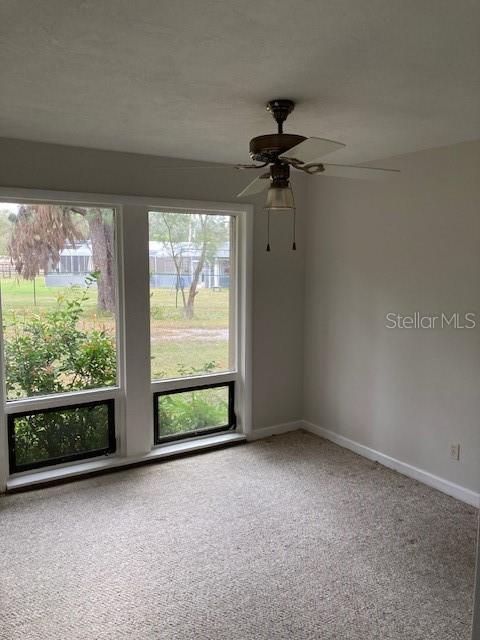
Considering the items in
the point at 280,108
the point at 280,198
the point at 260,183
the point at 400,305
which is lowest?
the point at 400,305

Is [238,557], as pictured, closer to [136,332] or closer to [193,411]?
[193,411]

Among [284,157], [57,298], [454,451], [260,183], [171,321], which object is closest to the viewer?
[284,157]

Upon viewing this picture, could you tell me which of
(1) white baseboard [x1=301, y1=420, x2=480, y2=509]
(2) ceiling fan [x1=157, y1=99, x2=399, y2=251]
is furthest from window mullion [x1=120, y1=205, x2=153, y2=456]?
(1) white baseboard [x1=301, y1=420, x2=480, y2=509]

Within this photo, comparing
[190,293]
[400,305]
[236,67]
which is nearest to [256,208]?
[190,293]

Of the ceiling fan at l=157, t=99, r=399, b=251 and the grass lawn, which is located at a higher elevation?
the ceiling fan at l=157, t=99, r=399, b=251

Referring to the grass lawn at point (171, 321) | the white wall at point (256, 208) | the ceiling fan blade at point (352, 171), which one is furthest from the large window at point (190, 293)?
the ceiling fan blade at point (352, 171)

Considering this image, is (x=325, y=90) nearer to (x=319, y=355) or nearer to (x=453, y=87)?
(x=453, y=87)

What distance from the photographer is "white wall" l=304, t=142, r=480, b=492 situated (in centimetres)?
328

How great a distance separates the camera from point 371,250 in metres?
3.92

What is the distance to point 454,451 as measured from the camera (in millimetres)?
3395

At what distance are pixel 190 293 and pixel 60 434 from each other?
1.48 meters

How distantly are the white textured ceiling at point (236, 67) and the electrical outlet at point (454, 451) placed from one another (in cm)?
203

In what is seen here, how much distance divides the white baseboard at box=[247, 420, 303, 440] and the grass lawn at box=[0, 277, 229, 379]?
648 millimetres

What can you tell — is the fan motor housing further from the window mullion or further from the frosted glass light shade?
the window mullion
